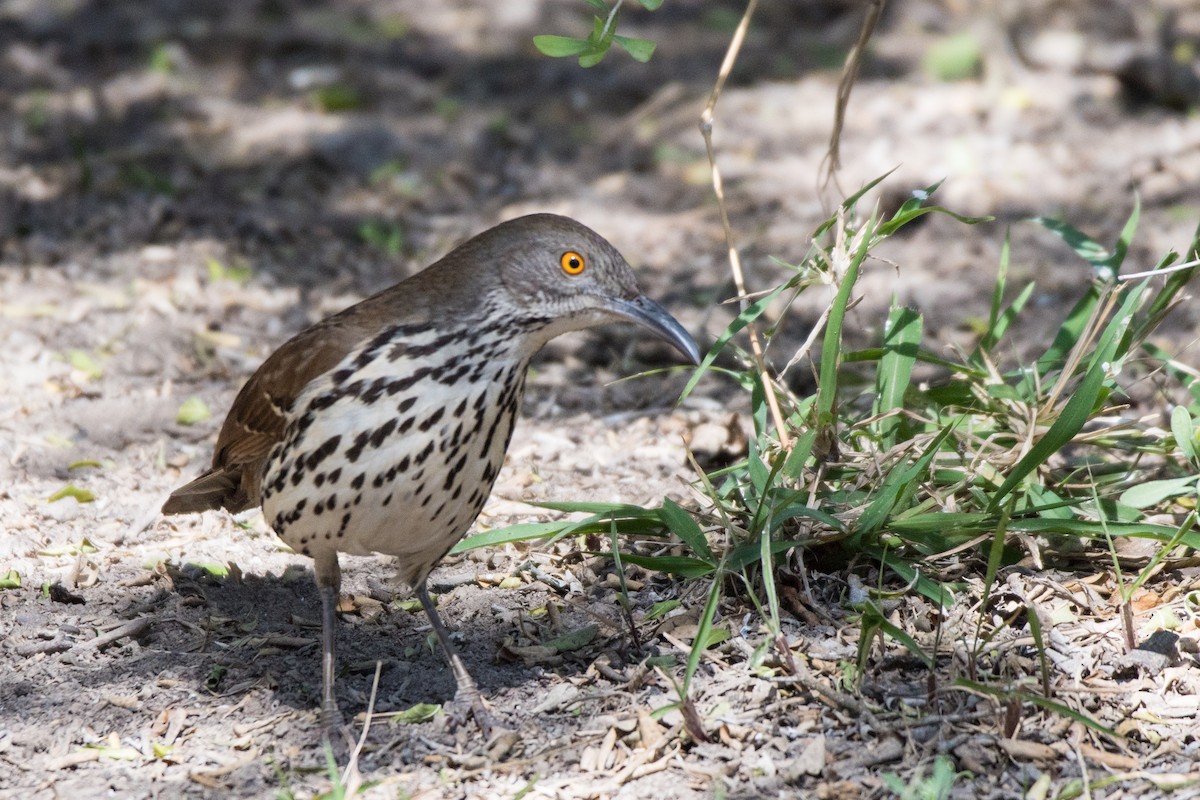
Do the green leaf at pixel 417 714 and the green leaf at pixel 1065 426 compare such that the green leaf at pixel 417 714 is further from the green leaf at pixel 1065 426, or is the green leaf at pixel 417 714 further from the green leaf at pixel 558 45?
the green leaf at pixel 558 45

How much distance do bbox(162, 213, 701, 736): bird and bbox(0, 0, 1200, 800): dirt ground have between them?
0.36 metres

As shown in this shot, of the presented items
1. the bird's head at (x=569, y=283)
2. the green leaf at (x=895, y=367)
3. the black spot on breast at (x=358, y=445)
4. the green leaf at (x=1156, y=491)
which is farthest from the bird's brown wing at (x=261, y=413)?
the green leaf at (x=1156, y=491)

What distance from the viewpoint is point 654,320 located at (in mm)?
3572

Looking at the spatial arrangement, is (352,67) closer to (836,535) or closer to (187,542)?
(187,542)

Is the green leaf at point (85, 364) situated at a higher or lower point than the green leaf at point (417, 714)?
higher

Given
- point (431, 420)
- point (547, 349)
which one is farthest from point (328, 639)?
point (547, 349)

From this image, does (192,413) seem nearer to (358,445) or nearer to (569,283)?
(358,445)

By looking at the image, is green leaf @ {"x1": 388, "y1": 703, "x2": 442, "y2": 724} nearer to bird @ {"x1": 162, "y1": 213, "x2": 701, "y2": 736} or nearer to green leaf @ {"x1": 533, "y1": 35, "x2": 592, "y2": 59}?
bird @ {"x1": 162, "y1": 213, "x2": 701, "y2": 736}

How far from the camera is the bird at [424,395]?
3.34 metres

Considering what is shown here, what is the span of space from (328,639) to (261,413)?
0.66 m

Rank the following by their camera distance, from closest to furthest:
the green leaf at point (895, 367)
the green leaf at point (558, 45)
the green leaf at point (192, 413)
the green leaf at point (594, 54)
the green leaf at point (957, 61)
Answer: the green leaf at point (558, 45), the green leaf at point (594, 54), the green leaf at point (895, 367), the green leaf at point (192, 413), the green leaf at point (957, 61)

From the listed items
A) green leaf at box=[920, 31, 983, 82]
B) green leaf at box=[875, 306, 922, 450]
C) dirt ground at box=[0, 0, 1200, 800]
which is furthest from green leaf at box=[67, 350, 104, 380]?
green leaf at box=[920, 31, 983, 82]

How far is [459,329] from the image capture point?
135 inches

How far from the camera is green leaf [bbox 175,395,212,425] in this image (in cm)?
524
